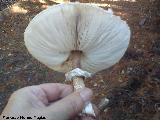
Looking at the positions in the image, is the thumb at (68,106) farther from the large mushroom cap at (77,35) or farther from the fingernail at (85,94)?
the large mushroom cap at (77,35)

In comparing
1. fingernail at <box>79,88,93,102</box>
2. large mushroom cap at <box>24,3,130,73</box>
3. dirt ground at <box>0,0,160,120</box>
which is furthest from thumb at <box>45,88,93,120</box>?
dirt ground at <box>0,0,160,120</box>

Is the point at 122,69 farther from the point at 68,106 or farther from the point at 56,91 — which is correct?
the point at 68,106

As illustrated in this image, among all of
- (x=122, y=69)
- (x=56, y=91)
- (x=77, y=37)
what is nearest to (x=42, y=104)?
(x=56, y=91)

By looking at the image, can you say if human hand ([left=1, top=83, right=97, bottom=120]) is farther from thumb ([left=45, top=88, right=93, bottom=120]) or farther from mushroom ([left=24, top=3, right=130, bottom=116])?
mushroom ([left=24, top=3, right=130, bottom=116])

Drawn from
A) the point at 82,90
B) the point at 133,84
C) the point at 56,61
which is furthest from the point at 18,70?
the point at 82,90

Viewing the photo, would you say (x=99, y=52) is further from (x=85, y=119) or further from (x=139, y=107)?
(x=139, y=107)
